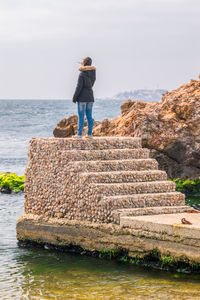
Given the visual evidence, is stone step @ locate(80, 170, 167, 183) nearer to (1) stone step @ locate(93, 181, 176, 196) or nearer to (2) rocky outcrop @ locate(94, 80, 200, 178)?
(1) stone step @ locate(93, 181, 176, 196)

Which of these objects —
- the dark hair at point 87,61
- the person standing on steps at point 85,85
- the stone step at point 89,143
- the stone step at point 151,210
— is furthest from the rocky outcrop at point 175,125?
the stone step at point 151,210

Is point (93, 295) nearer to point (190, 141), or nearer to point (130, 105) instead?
point (190, 141)

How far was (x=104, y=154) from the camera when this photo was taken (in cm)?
1452

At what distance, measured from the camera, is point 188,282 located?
11.3m

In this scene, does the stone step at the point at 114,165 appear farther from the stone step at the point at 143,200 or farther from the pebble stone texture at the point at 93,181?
the stone step at the point at 143,200

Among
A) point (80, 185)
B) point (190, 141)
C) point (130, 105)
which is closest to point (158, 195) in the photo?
point (80, 185)

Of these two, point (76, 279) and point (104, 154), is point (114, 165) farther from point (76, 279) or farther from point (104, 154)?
point (76, 279)

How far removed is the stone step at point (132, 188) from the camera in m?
13.2

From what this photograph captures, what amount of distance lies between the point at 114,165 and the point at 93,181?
0.99 meters

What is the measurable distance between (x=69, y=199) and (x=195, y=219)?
3.01m

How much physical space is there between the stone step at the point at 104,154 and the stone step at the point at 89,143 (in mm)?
194

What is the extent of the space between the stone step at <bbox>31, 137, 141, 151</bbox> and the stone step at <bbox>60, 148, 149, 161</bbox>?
0.64ft

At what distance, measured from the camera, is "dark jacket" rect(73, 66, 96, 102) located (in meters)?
15.0

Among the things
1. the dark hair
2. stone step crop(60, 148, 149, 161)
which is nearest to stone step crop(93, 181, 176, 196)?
stone step crop(60, 148, 149, 161)
